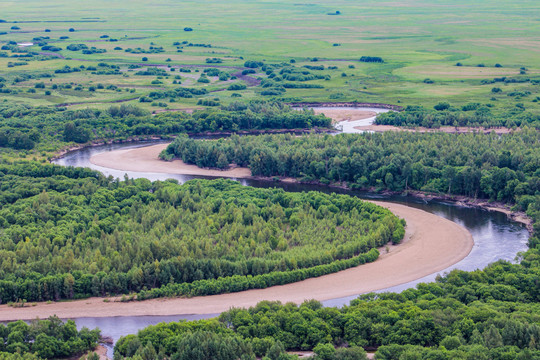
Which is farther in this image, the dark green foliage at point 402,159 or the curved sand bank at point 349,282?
the dark green foliage at point 402,159

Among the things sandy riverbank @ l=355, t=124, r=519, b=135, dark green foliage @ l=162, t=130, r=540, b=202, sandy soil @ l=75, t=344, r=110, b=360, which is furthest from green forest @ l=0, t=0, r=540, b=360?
sandy riverbank @ l=355, t=124, r=519, b=135

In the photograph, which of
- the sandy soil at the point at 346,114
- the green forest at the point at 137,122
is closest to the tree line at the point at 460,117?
the sandy soil at the point at 346,114

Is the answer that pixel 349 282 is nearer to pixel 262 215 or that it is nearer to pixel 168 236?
pixel 262 215

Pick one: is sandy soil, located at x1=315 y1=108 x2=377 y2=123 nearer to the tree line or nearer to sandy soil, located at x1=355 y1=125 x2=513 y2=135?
the tree line

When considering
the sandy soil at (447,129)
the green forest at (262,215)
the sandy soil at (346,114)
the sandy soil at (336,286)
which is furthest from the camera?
the sandy soil at (346,114)

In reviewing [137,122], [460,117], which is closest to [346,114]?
[460,117]

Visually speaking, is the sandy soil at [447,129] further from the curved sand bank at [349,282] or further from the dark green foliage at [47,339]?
the dark green foliage at [47,339]
